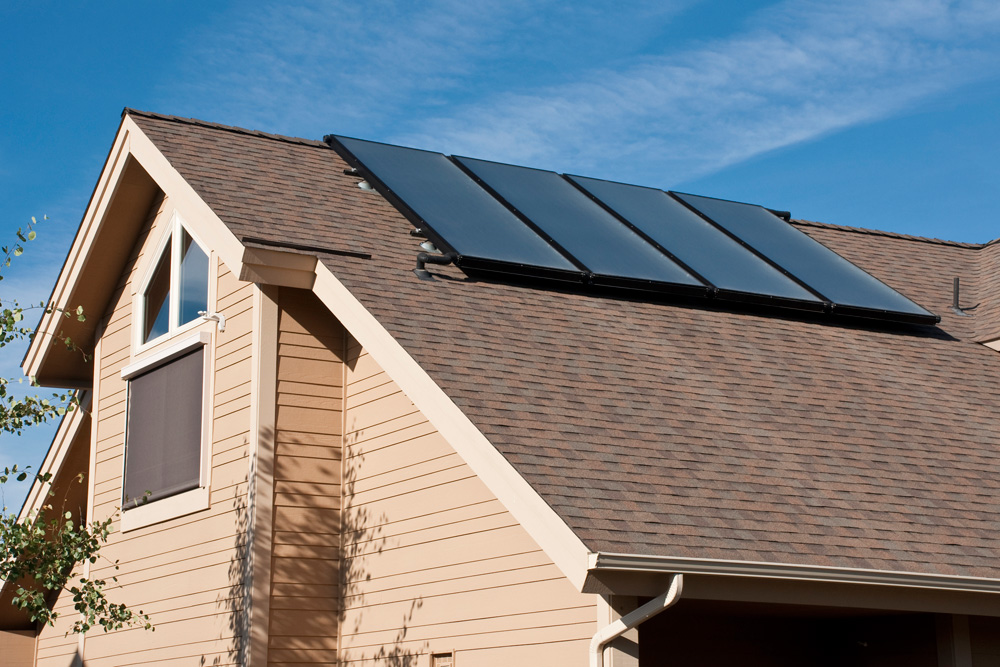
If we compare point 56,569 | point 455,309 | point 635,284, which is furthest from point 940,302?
point 56,569

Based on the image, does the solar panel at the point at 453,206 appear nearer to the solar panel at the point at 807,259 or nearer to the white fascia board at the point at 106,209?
the white fascia board at the point at 106,209

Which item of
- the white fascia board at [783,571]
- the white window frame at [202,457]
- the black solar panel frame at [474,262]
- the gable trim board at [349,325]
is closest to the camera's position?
the white fascia board at [783,571]

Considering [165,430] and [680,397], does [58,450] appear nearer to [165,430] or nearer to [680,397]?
[165,430]

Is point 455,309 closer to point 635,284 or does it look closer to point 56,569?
point 635,284

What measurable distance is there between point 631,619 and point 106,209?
25.6ft

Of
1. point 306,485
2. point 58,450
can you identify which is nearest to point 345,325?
point 306,485

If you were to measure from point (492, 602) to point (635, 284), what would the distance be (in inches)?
138

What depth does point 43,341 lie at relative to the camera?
42.5ft

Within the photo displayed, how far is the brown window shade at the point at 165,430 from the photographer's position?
10.6m

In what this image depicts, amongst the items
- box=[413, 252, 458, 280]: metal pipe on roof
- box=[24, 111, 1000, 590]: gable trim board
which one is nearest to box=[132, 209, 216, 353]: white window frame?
box=[24, 111, 1000, 590]: gable trim board

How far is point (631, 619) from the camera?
21.4ft

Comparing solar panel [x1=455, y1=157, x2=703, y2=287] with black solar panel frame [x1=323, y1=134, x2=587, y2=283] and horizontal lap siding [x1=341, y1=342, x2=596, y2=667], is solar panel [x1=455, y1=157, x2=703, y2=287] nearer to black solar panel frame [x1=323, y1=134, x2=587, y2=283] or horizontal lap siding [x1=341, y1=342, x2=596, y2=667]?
black solar panel frame [x1=323, y1=134, x2=587, y2=283]

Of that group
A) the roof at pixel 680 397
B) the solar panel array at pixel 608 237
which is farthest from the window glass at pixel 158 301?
the solar panel array at pixel 608 237

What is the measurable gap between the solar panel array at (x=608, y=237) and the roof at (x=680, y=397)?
0.69ft
